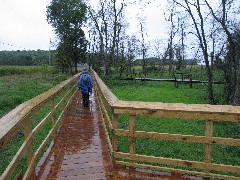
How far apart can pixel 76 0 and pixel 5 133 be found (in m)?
39.3

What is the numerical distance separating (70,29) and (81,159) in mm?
37060

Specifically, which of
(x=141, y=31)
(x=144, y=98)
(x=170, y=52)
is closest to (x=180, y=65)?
(x=170, y=52)

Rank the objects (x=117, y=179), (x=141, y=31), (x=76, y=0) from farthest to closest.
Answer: (x=141, y=31) → (x=76, y=0) → (x=117, y=179)

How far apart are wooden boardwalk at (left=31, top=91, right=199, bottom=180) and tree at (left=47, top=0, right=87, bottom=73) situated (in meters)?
33.7

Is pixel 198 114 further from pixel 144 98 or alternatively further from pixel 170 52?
pixel 170 52

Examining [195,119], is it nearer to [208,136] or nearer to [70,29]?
[208,136]

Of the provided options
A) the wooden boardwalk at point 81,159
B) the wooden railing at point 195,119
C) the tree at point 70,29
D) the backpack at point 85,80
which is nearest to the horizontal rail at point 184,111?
the wooden railing at point 195,119

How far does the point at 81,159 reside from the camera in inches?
205

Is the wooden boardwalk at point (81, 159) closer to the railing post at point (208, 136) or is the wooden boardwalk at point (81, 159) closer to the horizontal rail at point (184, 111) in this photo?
the railing post at point (208, 136)

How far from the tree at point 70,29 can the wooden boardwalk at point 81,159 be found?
33.7 m

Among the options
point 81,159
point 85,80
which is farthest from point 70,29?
point 81,159

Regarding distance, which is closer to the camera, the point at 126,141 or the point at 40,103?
the point at 40,103

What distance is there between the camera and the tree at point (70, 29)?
40.2 m

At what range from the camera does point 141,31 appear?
54469mm
